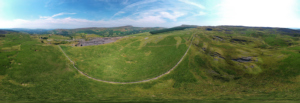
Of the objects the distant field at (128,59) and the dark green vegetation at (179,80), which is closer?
the dark green vegetation at (179,80)

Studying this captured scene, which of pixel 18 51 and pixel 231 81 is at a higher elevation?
pixel 18 51

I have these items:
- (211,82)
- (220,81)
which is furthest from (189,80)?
(220,81)

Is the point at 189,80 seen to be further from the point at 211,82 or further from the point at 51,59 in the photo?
the point at 51,59

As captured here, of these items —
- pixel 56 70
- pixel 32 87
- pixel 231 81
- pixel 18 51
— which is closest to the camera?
pixel 32 87

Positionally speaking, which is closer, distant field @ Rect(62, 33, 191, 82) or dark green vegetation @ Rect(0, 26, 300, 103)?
dark green vegetation @ Rect(0, 26, 300, 103)

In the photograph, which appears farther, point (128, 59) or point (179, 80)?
point (128, 59)

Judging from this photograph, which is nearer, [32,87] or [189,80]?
[32,87]

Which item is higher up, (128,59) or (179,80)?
(128,59)

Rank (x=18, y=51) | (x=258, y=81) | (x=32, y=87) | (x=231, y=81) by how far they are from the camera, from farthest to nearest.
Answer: (x=18, y=51) < (x=231, y=81) < (x=258, y=81) < (x=32, y=87)
